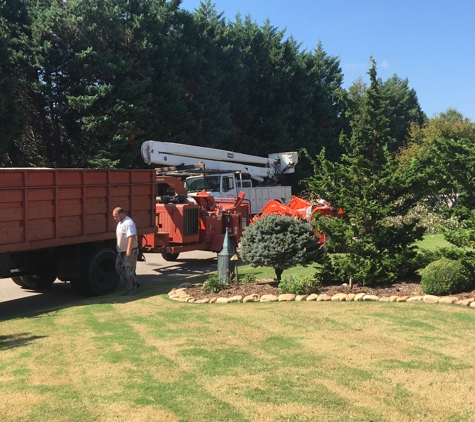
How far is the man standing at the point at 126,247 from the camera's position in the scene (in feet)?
35.2

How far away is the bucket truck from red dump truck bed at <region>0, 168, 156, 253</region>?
6.08 m

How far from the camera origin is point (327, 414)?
4.48 meters

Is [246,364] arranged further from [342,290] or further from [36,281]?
[36,281]

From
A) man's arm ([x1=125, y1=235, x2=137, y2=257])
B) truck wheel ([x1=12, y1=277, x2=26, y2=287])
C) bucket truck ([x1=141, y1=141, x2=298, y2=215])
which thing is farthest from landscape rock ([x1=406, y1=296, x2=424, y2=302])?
bucket truck ([x1=141, y1=141, x2=298, y2=215])

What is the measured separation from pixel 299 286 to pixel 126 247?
3529 millimetres

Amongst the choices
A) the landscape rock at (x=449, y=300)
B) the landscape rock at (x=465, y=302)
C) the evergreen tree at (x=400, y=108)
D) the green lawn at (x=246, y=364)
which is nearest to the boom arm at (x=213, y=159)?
the green lawn at (x=246, y=364)

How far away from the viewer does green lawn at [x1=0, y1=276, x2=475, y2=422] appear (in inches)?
182

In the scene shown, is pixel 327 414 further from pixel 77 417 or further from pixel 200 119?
pixel 200 119

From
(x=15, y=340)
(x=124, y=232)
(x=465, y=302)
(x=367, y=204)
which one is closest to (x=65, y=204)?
(x=124, y=232)

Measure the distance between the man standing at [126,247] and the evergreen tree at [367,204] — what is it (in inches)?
140

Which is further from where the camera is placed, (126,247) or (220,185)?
(220,185)

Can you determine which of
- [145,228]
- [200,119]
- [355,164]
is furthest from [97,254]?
[200,119]

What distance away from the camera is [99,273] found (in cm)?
1151

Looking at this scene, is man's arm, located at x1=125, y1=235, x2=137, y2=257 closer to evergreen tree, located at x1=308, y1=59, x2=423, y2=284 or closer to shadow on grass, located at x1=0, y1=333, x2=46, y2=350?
shadow on grass, located at x1=0, y1=333, x2=46, y2=350
